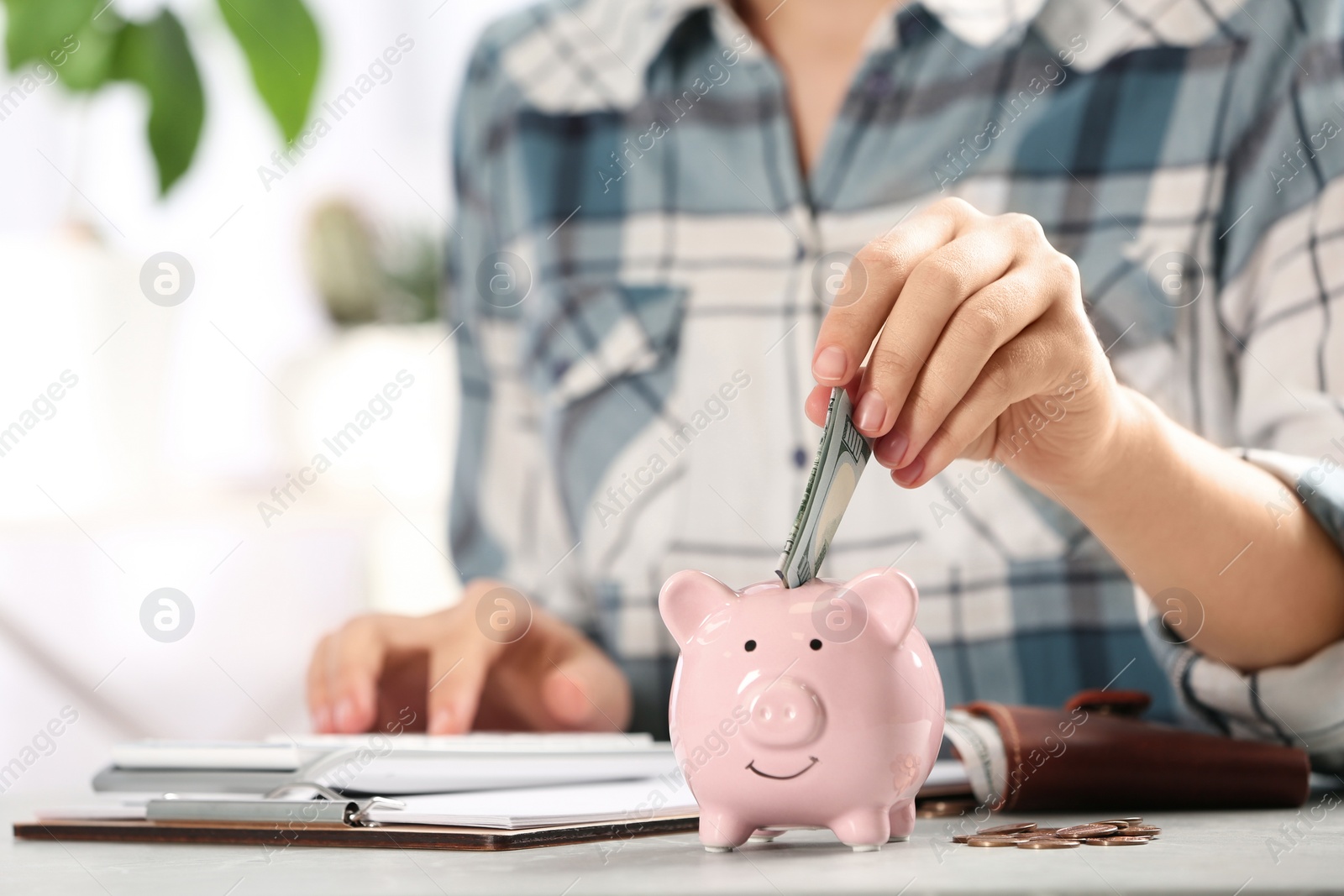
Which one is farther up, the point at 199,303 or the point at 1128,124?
the point at 199,303

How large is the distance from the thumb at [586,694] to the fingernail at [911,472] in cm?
46

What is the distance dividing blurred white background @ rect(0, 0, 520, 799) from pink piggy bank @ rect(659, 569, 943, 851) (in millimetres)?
993

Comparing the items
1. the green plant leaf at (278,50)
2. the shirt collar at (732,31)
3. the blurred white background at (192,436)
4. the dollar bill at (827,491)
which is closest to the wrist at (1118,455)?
the dollar bill at (827,491)

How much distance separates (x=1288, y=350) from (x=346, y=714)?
2.34ft

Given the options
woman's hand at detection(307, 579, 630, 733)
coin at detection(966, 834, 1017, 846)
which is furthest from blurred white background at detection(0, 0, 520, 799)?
coin at detection(966, 834, 1017, 846)

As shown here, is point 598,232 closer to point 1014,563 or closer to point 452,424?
point 1014,563

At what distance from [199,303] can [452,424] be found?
0.61 meters

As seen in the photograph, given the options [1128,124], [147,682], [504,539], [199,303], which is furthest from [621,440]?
[199,303]

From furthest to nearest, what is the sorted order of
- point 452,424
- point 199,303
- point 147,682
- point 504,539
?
→ point 199,303 < point 452,424 < point 147,682 < point 504,539

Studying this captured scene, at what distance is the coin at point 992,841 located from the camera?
460 millimetres

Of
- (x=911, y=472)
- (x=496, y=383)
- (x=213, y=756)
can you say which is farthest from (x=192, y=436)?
(x=911, y=472)

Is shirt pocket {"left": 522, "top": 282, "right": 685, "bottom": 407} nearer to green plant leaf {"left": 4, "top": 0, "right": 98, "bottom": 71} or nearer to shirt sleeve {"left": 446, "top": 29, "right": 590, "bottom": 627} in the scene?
shirt sleeve {"left": 446, "top": 29, "right": 590, "bottom": 627}

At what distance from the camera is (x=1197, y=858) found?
16.6 inches

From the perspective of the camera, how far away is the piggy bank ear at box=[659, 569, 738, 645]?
19.8 inches
